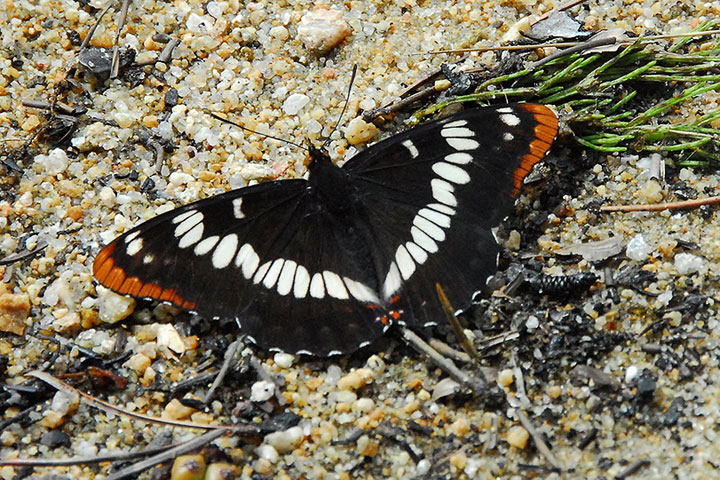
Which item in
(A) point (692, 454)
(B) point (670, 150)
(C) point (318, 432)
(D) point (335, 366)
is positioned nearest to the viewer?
(A) point (692, 454)

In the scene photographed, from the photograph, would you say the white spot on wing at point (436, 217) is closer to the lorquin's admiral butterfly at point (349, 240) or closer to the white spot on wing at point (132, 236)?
the lorquin's admiral butterfly at point (349, 240)

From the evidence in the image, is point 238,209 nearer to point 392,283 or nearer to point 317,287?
point 317,287

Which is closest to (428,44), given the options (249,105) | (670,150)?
(249,105)

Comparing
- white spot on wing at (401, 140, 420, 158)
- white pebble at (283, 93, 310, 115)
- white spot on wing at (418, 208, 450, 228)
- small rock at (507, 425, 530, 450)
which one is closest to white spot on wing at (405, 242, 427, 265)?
white spot on wing at (418, 208, 450, 228)

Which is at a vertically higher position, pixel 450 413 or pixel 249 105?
pixel 249 105

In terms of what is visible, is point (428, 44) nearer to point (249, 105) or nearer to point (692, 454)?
point (249, 105)

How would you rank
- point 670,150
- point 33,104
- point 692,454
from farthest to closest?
point 33,104, point 670,150, point 692,454
